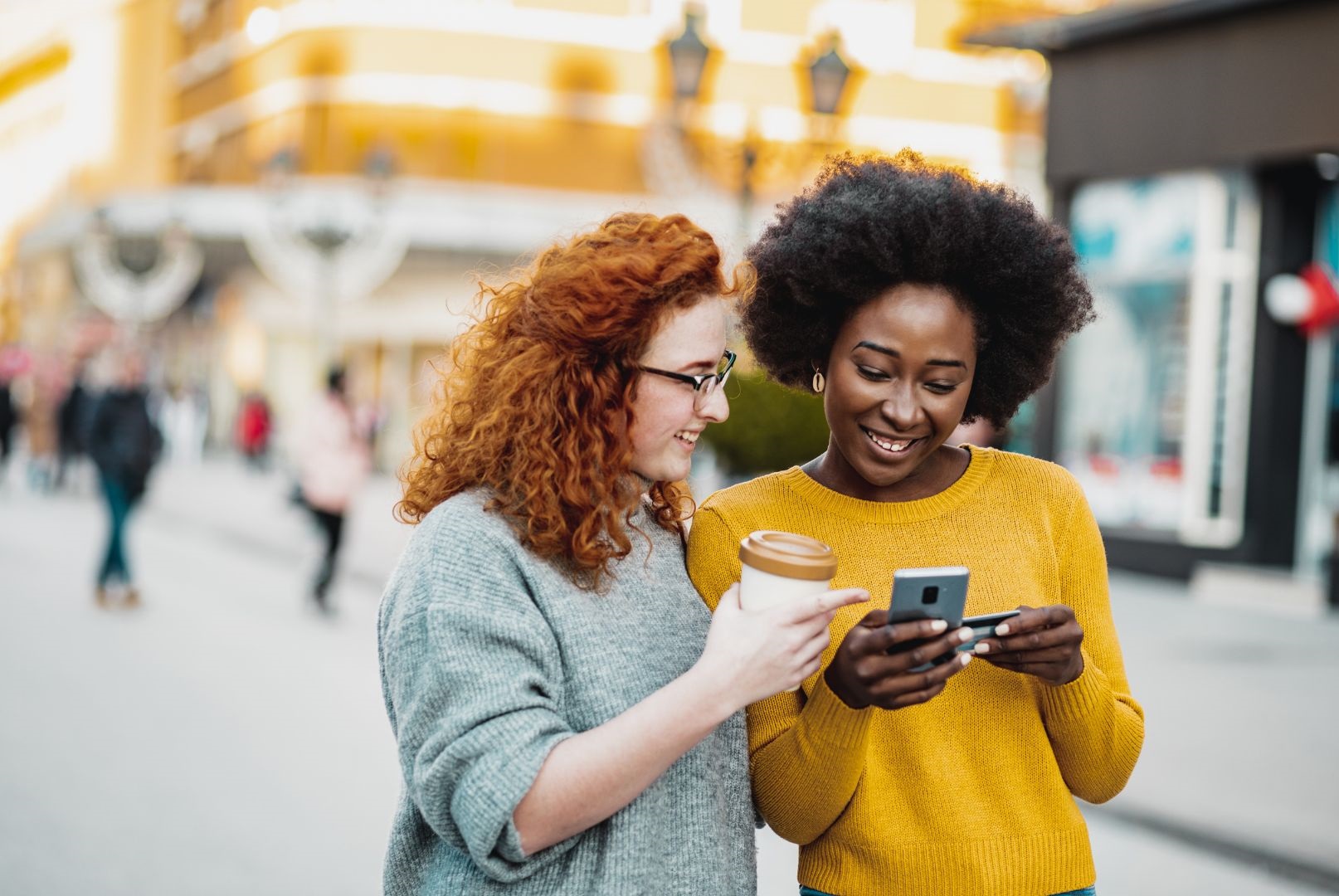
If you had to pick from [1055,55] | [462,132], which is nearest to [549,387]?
[1055,55]

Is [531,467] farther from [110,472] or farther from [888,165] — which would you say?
[110,472]

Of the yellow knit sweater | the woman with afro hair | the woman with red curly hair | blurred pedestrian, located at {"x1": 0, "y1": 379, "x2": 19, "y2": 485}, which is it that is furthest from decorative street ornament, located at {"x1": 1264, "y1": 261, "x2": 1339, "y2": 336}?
blurred pedestrian, located at {"x1": 0, "y1": 379, "x2": 19, "y2": 485}

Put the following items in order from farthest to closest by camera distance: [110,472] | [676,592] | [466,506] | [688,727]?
[110,472]
[676,592]
[466,506]
[688,727]

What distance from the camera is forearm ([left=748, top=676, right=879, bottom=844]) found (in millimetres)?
1917

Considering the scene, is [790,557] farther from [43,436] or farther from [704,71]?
[43,436]

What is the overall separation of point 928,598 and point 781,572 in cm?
20

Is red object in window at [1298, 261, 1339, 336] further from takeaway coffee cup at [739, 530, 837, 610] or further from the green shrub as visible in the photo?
takeaway coffee cup at [739, 530, 837, 610]

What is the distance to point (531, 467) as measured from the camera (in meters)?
1.92

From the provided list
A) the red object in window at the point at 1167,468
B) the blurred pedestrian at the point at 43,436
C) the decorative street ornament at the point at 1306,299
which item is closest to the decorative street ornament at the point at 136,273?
the blurred pedestrian at the point at 43,436

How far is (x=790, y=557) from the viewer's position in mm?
1729

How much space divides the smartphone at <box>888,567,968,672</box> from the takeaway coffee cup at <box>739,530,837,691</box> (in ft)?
0.31

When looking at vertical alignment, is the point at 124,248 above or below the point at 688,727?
above

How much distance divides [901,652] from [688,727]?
0.99 ft

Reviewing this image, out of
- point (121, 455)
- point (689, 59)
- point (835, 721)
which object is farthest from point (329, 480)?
point (835, 721)
